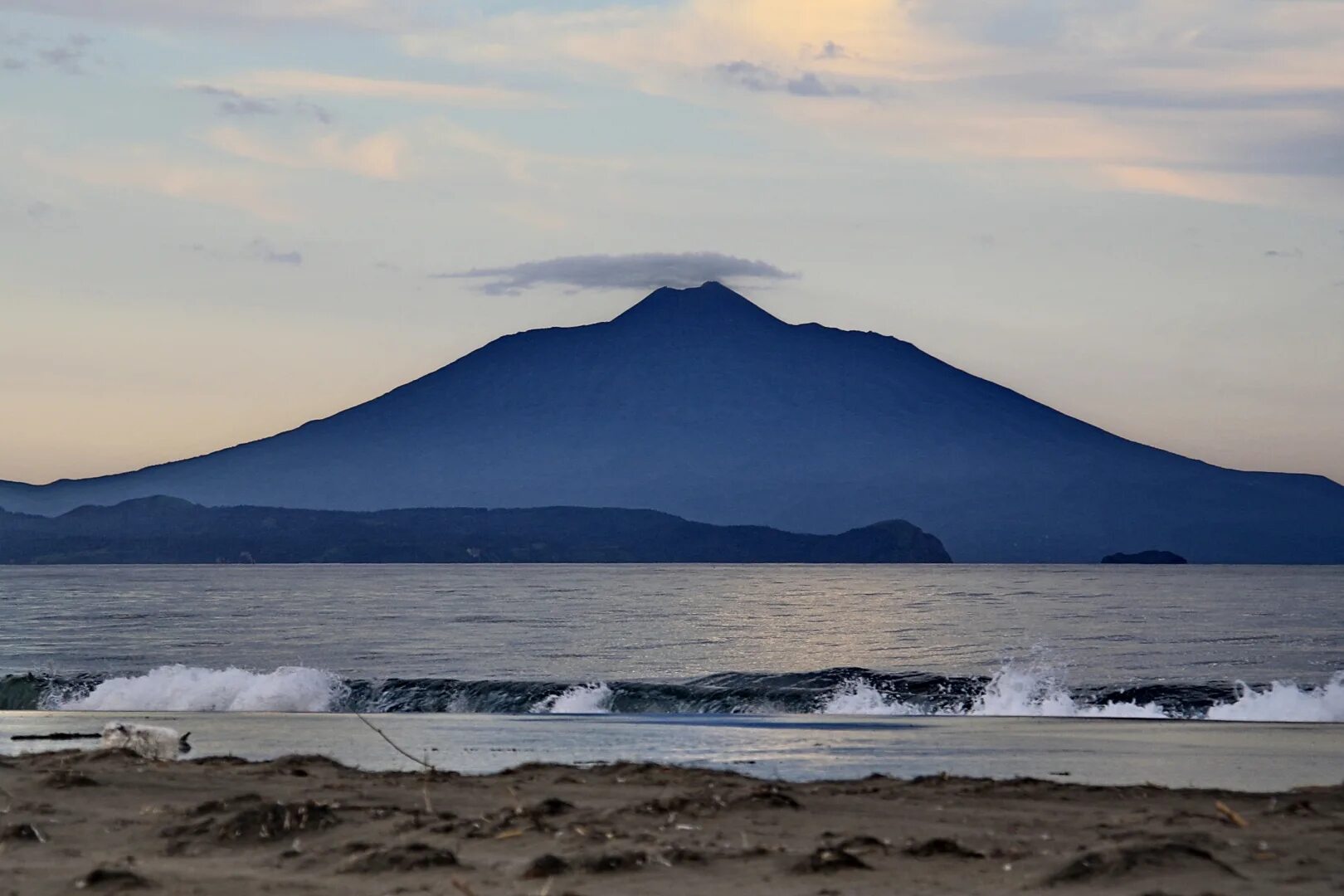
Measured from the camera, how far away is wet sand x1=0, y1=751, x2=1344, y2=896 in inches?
336

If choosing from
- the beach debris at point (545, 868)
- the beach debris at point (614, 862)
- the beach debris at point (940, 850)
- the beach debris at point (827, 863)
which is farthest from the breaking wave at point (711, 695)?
the beach debris at point (545, 868)

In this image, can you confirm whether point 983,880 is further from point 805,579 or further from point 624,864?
point 805,579

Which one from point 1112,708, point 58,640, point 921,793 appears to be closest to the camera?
point 921,793

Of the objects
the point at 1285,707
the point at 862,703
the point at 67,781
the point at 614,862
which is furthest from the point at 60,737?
→ the point at 1285,707

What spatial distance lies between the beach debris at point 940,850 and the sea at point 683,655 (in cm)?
1626

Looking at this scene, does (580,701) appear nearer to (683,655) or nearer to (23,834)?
(683,655)

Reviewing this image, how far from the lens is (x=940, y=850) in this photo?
30.7 feet

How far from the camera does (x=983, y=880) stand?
852 centimetres

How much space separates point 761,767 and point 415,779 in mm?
4298

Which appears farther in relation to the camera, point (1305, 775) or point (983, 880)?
point (1305, 775)

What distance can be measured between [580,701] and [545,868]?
21497mm

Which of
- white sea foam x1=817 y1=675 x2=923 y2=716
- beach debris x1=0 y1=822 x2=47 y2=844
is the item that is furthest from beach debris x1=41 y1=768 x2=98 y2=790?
white sea foam x1=817 y1=675 x2=923 y2=716

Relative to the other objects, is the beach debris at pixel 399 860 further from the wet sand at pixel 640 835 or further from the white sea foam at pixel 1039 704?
the white sea foam at pixel 1039 704

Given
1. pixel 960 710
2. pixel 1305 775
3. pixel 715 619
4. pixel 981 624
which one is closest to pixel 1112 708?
pixel 960 710
